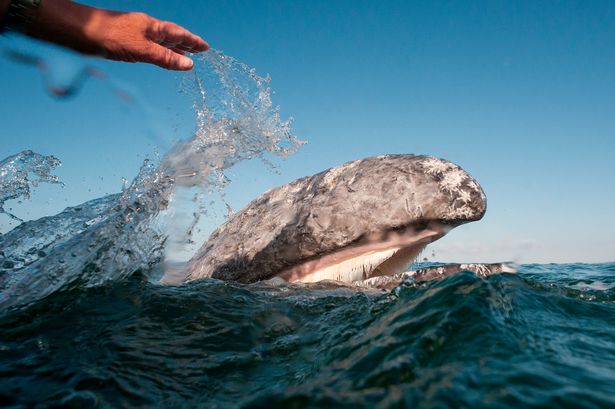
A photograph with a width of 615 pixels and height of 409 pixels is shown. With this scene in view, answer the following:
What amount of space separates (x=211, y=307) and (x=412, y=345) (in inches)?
67.1

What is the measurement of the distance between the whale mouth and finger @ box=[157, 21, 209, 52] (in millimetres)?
2160

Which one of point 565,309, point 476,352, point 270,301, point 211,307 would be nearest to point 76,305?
point 211,307

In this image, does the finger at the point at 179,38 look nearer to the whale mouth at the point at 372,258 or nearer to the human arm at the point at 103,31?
the human arm at the point at 103,31

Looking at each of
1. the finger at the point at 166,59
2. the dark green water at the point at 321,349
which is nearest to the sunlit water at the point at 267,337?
the dark green water at the point at 321,349

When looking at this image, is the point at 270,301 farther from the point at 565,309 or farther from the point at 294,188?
the point at 565,309

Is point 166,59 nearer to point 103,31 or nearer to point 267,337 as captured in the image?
point 103,31

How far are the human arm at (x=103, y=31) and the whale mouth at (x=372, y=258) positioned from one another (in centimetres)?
231

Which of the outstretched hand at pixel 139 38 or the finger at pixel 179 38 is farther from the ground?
the finger at pixel 179 38

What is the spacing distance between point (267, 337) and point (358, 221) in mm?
1594

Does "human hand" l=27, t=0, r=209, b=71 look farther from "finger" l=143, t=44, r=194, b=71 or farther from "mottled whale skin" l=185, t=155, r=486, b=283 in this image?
"mottled whale skin" l=185, t=155, r=486, b=283

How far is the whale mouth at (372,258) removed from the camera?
393 cm

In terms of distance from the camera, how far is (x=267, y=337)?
2.69m

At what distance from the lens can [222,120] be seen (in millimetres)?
4914

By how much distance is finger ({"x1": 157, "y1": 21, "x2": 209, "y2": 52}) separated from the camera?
2.57 metres
